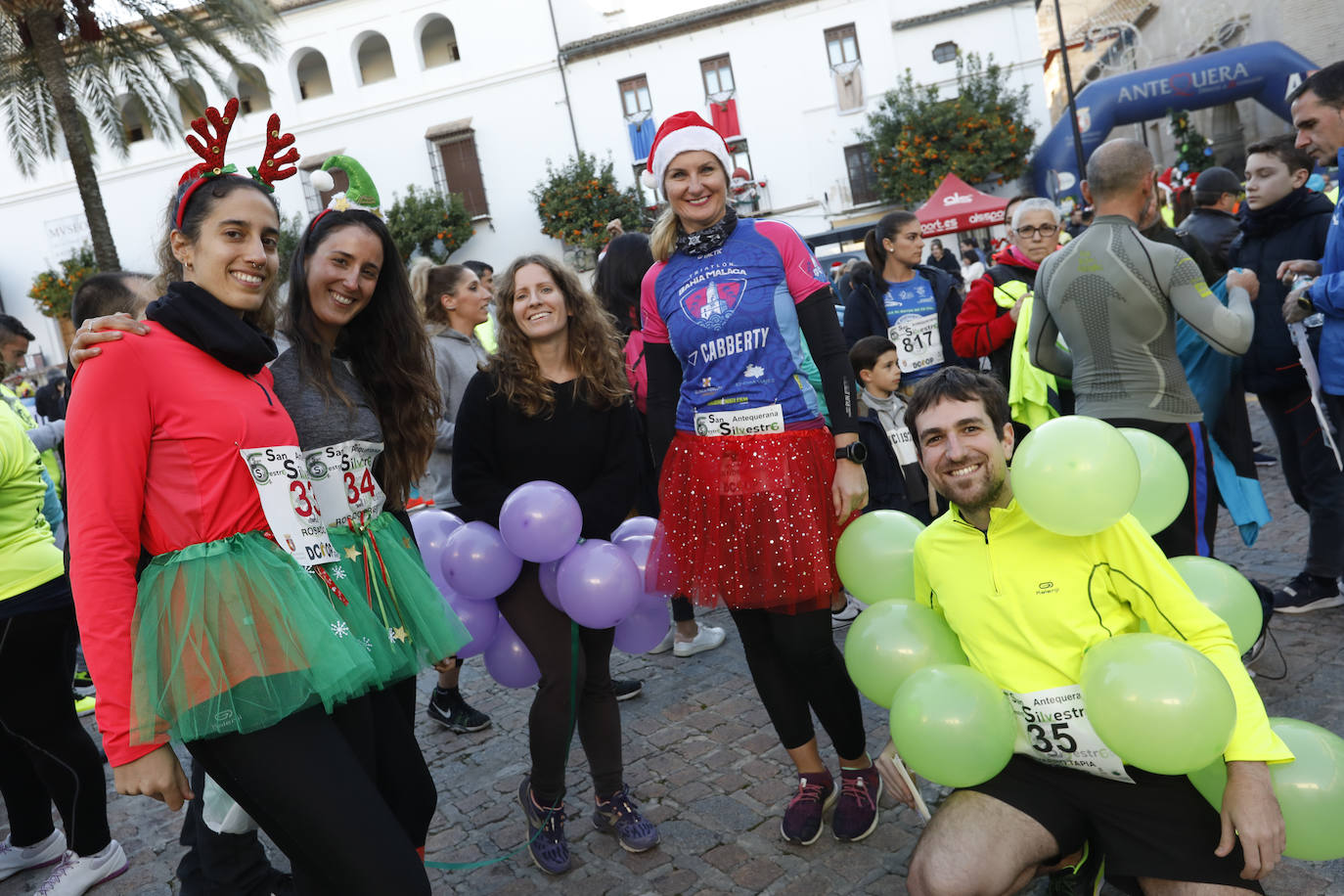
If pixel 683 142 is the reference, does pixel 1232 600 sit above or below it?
below

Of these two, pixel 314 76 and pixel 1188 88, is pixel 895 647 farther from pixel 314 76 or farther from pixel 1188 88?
pixel 314 76

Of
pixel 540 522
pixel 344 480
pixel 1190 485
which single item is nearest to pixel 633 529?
pixel 540 522

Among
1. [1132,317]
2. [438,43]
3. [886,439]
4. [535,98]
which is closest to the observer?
[1132,317]

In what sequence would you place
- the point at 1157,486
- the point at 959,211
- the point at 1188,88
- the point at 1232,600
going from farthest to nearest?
the point at 959,211
the point at 1188,88
the point at 1157,486
the point at 1232,600

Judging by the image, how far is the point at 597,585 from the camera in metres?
2.82

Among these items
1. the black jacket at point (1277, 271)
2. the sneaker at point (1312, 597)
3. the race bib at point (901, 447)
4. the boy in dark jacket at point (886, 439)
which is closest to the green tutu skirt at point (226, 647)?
the boy in dark jacket at point (886, 439)

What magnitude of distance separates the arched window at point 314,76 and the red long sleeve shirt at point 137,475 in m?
33.1

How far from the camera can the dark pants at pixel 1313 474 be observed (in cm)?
399

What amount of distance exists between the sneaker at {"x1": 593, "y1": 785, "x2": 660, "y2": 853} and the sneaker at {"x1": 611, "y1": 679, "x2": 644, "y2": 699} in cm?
116

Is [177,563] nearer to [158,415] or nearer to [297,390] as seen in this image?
[158,415]

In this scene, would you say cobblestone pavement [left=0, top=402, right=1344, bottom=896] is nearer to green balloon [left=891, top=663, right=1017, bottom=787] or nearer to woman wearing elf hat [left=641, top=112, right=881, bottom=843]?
woman wearing elf hat [left=641, top=112, right=881, bottom=843]

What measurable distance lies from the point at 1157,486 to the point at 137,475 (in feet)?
7.88

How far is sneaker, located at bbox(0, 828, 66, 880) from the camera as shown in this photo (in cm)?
334

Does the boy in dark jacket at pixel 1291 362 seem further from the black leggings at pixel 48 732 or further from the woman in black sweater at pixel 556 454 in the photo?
the black leggings at pixel 48 732
